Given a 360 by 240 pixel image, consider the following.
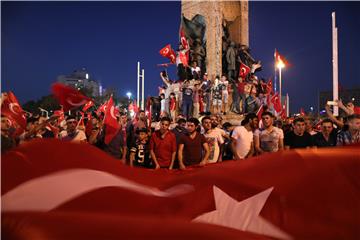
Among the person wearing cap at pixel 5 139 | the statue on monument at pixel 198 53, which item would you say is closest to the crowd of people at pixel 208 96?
the statue on monument at pixel 198 53

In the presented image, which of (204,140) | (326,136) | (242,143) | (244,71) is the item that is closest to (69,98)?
(204,140)

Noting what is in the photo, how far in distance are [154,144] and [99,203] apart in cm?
305

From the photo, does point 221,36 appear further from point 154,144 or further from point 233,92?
point 154,144

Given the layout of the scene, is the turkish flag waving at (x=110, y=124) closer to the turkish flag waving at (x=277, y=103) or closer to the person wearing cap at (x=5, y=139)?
the person wearing cap at (x=5, y=139)

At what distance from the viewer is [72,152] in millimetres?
4551

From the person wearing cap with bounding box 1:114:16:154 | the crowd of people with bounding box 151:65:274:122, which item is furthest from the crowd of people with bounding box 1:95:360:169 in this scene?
the crowd of people with bounding box 151:65:274:122

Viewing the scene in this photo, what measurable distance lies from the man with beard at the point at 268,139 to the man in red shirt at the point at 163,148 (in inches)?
62.1

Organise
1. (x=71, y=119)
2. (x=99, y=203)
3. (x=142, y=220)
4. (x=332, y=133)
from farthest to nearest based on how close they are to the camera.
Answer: (x=71, y=119)
(x=332, y=133)
(x=99, y=203)
(x=142, y=220)

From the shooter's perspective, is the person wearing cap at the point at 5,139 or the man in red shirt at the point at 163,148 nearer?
the person wearing cap at the point at 5,139

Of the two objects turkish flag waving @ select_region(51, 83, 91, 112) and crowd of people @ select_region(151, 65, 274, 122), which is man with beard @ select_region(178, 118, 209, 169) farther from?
crowd of people @ select_region(151, 65, 274, 122)

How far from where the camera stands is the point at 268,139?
21.6ft

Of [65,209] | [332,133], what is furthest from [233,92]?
[65,209]

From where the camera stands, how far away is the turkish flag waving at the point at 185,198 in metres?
3.53

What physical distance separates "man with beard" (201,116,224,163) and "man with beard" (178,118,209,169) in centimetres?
21
